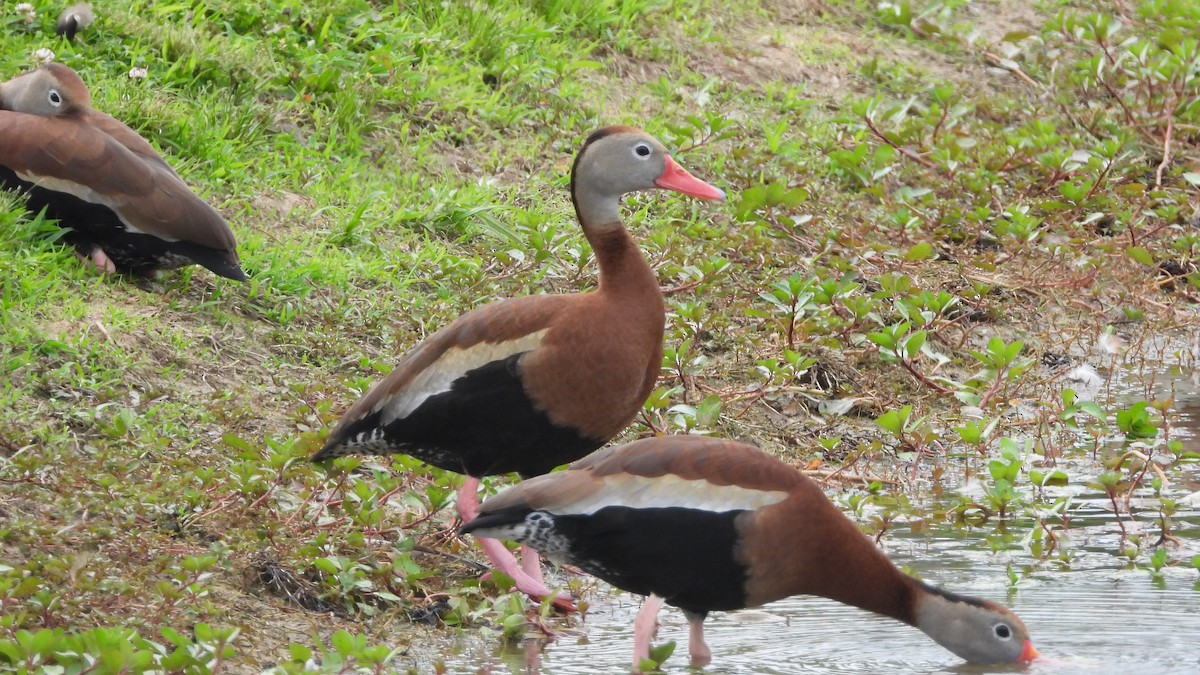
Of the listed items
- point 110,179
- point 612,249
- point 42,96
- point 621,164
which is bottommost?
point 110,179

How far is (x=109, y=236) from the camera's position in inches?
251

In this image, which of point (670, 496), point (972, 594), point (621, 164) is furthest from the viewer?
point (621, 164)

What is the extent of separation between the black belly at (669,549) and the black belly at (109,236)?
2391mm

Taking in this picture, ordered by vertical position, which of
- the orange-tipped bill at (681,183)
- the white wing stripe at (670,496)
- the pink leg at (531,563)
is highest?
the orange-tipped bill at (681,183)

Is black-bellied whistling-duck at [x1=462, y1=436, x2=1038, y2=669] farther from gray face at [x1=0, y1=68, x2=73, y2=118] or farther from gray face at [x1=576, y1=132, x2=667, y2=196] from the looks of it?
gray face at [x1=0, y1=68, x2=73, y2=118]

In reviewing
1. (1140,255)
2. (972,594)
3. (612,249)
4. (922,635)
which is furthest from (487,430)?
(1140,255)

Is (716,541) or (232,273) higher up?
(716,541)

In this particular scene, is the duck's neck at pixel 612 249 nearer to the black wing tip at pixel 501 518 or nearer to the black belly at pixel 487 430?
the black belly at pixel 487 430

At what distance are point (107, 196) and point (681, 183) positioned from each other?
7.11 ft

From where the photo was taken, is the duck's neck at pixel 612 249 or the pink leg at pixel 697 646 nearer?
the pink leg at pixel 697 646

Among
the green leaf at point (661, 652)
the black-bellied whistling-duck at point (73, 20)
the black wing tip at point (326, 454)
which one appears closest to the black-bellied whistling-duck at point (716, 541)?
the green leaf at point (661, 652)

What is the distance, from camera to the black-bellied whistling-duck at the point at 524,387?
502cm

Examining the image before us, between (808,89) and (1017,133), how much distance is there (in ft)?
3.99

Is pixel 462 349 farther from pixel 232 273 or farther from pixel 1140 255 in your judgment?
pixel 1140 255
